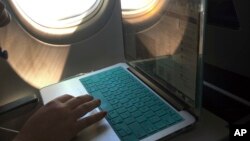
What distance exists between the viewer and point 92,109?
0.70 meters

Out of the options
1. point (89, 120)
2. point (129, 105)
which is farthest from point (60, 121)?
point (129, 105)

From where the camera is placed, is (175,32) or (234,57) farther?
(234,57)

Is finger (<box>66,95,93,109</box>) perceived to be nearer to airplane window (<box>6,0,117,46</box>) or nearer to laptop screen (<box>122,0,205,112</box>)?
laptop screen (<box>122,0,205,112</box>)

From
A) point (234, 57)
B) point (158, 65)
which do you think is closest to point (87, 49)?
point (158, 65)

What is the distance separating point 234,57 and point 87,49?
1.90 ft

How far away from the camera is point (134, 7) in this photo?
1.01m

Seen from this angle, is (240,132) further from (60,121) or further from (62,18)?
(62,18)

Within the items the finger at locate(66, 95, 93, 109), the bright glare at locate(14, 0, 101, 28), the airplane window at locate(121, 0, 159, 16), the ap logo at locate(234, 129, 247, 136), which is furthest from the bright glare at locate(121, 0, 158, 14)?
the ap logo at locate(234, 129, 247, 136)

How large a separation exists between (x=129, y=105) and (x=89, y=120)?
0.12 meters

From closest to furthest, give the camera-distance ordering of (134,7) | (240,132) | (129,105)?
(240,132) → (129,105) → (134,7)

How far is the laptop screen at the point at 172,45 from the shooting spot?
57 centimetres

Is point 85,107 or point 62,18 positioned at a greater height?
point 62,18

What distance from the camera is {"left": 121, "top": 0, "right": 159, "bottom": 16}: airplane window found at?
898 millimetres

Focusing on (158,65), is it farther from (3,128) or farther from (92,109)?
(3,128)
